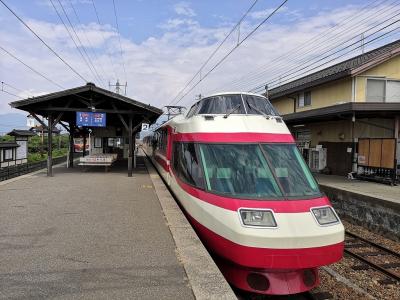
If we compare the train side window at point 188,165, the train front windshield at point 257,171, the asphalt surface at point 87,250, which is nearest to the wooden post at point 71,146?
the asphalt surface at point 87,250

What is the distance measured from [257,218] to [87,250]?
2.45 meters

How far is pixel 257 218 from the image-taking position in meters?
5.39

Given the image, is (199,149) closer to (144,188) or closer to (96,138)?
(144,188)

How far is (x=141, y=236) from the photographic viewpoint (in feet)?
20.8

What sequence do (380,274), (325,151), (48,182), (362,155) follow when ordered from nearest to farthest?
1. (380,274)
2. (48,182)
3. (362,155)
4. (325,151)

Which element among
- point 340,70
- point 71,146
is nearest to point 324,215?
point 340,70

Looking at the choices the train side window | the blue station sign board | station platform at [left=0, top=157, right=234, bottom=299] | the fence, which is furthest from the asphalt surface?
the fence

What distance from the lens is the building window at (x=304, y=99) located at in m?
21.5

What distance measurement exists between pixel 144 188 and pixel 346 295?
7.20 metres

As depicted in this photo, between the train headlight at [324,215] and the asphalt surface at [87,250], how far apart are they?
211cm

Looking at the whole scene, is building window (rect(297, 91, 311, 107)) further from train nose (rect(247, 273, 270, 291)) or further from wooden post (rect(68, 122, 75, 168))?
train nose (rect(247, 273, 270, 291))

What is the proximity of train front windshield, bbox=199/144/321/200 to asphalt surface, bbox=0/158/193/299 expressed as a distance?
51.8 inches

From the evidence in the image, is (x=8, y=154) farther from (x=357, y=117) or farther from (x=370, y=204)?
(x=370, y=204)

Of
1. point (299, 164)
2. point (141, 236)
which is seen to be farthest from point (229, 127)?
point (141, 236)
